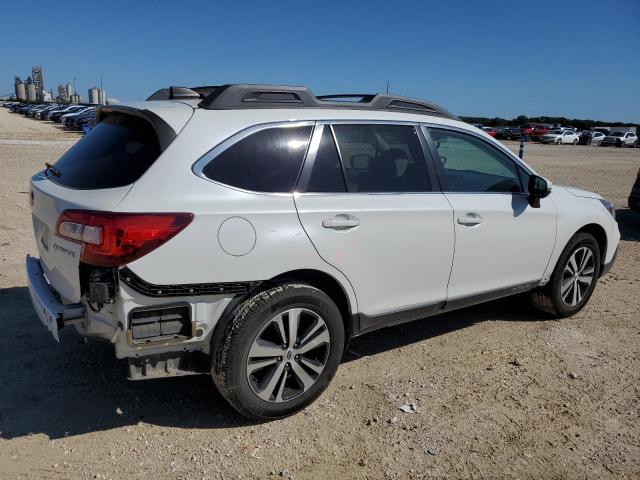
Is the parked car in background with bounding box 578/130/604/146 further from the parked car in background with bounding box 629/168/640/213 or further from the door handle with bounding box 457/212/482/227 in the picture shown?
the door handle with bounding box 457/212/482/227

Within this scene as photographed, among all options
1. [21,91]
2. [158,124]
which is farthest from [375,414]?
[21,91]

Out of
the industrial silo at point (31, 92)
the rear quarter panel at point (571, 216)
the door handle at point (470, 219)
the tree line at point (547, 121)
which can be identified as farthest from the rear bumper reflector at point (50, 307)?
the industrial silo at point (31, 92)

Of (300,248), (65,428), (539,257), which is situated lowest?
(65,428)

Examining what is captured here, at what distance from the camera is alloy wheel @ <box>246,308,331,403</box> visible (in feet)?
9.98

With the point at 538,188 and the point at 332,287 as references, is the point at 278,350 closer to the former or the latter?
the point at 332,287

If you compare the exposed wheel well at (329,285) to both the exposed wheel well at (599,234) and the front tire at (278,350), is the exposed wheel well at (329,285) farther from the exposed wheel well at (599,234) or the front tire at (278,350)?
the exposed wheel well at (599,234)

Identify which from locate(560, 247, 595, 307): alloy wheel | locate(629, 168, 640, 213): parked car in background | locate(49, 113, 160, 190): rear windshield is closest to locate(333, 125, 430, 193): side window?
locate(49, 113, 160, 190): rear windshield

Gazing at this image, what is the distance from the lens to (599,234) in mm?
5102

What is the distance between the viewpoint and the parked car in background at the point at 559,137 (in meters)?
48.0

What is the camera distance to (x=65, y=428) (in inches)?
122

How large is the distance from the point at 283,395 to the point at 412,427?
79 cm

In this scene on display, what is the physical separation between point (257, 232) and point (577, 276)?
11.2 ft

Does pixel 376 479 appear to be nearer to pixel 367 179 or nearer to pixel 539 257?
pixel 367 179

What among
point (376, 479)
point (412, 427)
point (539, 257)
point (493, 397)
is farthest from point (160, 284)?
point (539, 257)
